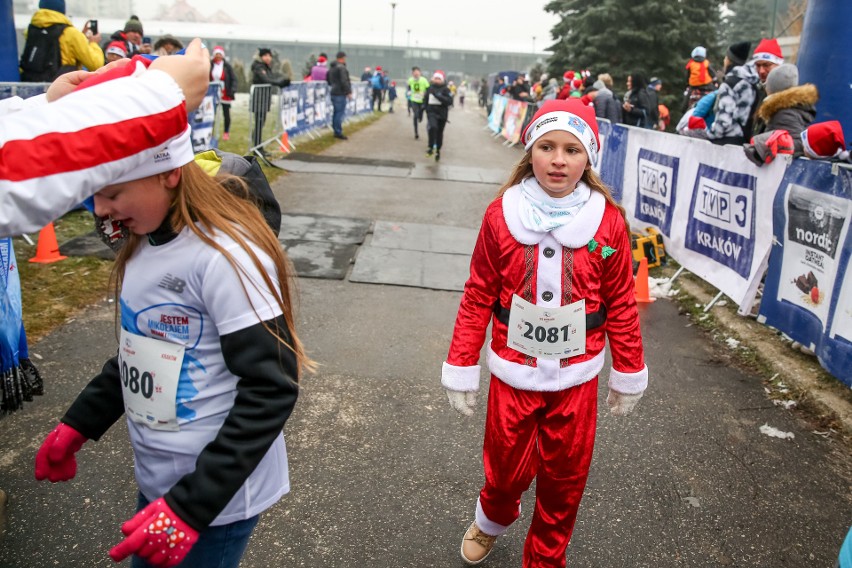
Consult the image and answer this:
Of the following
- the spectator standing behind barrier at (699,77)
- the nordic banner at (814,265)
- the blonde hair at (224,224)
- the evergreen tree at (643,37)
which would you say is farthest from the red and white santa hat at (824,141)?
the evergreen tree at (643,37)

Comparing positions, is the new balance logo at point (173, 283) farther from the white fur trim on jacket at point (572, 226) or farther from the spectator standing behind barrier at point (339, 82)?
the spectator standing behind barrier at point (339, 82)

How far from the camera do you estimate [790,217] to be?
518 cm

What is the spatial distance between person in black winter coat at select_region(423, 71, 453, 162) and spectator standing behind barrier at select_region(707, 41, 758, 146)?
26.7 ft

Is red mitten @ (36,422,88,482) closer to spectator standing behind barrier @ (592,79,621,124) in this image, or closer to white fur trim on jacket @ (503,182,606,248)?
white fur trim on jacket @ (503,182,606,248)

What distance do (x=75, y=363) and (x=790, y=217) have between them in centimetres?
512

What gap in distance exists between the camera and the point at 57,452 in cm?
185

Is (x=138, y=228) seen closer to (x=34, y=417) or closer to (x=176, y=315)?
(x=176, y=315)

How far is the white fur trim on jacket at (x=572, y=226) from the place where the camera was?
2.42 meters

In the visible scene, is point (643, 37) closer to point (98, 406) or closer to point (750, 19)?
point (98, 406)

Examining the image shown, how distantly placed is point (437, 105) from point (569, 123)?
1314 cm

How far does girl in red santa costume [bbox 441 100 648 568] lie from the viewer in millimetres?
2453

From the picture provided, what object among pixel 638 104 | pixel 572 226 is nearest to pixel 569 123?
pixel 572 226

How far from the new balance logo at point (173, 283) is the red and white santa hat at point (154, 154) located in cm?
27

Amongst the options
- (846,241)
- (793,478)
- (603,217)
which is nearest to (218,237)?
(603,217)
